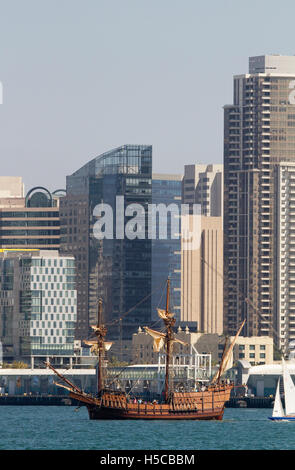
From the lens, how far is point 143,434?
17150cm

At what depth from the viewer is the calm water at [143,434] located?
154 metres

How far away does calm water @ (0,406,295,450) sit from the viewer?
154 meters

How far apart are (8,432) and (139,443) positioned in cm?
2561
